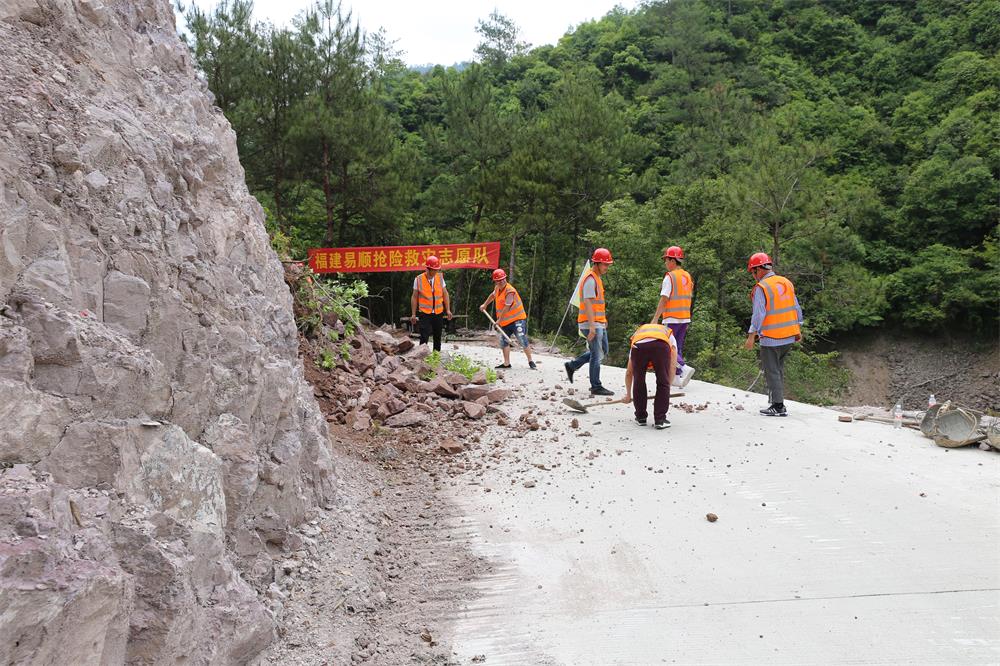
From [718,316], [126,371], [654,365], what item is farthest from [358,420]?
[718,316]

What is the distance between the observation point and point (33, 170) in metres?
2.43

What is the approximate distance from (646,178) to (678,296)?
13604mm

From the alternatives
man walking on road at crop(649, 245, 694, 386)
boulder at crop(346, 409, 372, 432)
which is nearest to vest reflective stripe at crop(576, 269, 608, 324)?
man walking on road at crop(649, 245, 694, 386)

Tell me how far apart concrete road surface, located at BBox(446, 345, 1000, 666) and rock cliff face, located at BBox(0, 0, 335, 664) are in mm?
1337

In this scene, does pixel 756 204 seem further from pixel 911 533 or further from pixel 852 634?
pixel 852 634

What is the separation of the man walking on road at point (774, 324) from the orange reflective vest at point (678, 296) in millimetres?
938

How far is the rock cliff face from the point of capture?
204 cm

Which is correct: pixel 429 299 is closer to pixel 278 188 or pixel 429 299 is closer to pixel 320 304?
pixel 320 304

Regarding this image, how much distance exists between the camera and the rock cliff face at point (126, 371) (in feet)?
6.68

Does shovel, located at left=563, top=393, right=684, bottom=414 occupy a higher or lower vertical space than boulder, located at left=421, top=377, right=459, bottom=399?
lower

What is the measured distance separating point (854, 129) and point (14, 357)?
35045 millimetres

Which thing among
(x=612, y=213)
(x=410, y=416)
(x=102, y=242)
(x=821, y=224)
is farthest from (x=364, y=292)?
(x=821, y=224)

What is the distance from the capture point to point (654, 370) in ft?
20.7

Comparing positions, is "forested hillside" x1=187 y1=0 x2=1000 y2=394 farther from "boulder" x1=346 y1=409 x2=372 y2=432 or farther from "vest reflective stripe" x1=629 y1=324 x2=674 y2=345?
"vest reflective stripe" x1=629 y1=324 x2=674 y2=345
